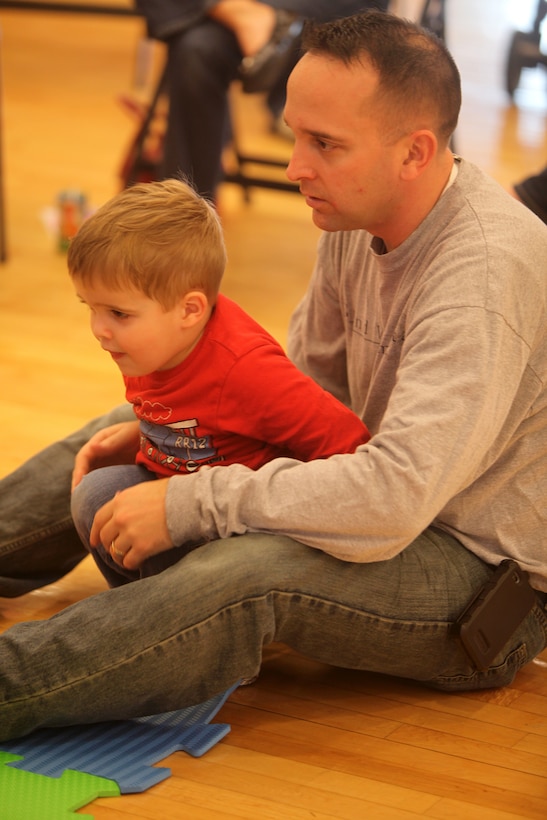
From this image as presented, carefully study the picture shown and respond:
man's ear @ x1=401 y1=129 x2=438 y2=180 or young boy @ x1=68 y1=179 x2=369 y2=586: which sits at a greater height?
man's ear @ x1=401 y1=129 x2=438 y2=180

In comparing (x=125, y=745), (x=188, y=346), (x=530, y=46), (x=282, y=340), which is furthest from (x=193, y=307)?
(x=530, y=46)

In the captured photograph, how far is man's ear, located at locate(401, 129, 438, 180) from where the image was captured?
126cm

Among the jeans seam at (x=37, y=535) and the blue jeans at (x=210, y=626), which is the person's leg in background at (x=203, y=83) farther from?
the blue jeans at (x=210, y=626)

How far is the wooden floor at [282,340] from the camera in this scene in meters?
1.20

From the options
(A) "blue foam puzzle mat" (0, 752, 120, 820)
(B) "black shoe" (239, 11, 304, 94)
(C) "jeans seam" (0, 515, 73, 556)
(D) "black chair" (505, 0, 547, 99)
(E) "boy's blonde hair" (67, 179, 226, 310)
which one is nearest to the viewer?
(A) "blue foam puzzle mat" (0, 752, 120, 820)

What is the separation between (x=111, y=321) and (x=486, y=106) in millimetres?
3694

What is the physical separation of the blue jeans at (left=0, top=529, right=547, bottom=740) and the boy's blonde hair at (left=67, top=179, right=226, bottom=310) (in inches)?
12.1

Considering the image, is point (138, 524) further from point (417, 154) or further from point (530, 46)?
point (530, 46)

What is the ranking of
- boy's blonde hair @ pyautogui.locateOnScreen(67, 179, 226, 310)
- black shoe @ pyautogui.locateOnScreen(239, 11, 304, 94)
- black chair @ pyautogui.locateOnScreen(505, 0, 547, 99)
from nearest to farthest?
boy's blonde hair @ pyautogui.locateOnScreen(67, 179, 226, 310) → black shoe @ pyautogui.locateOnScreen(239, 11, 304, 94) → black chair @ pyautogui.locateOnScreen(505, 0, 547, 99)

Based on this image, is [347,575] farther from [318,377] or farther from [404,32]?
[404,32]

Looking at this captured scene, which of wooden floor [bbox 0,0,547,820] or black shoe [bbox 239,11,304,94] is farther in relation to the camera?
black shoe [bbox 239,11,304,94]

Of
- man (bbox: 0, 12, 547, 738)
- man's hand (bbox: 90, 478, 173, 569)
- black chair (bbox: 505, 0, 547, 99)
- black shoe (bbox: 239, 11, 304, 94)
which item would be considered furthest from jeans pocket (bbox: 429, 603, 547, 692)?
black chair (bbox: 505, 0, 547, 99)

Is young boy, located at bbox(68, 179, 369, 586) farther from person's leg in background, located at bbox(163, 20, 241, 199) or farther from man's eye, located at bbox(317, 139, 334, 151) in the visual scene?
person's leg in background, located at bbox(163, 20, 241, 199)

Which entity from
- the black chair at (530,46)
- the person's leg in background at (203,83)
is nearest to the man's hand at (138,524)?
the person's leg in background at (203,83)
